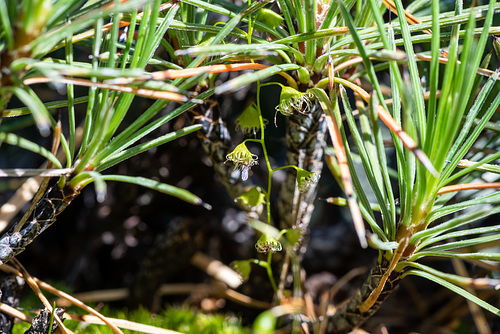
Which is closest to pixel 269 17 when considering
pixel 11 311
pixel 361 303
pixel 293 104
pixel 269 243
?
pixel 293 104

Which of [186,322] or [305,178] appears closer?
[305,178]

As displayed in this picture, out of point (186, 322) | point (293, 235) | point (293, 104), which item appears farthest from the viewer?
point (186, 322)

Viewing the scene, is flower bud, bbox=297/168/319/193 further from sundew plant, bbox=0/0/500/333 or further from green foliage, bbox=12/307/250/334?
green foliage, bbox=12/307/250/334

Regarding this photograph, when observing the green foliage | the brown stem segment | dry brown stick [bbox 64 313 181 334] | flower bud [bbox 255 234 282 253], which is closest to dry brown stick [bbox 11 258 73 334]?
Answer: dry brown stick [bbox 64 313 181 334]

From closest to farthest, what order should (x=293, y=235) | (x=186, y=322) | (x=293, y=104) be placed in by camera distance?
(x=293, y=104) → (x=293, y=235) → (x=186, y=322)

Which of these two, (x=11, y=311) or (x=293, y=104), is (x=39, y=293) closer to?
(x=11, y=311)

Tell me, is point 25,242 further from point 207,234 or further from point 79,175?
point 207,234

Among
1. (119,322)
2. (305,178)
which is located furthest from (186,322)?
(305,178)

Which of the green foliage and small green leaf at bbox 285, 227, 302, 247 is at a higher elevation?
small green leaf at bbox 285, 227, 302, 247

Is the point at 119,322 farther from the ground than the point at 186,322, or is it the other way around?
the point at 119,322

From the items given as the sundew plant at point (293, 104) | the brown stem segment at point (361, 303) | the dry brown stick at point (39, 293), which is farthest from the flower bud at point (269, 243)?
the dry brown stick at point (39, 293)

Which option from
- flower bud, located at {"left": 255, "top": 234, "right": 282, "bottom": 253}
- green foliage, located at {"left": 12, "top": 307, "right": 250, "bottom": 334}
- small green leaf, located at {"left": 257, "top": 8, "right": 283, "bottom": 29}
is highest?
small green leaf, located at {"left": 257, "top": 8, "right": 283, "bottom": 29}

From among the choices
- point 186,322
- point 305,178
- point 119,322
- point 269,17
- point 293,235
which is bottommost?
point 186,322
